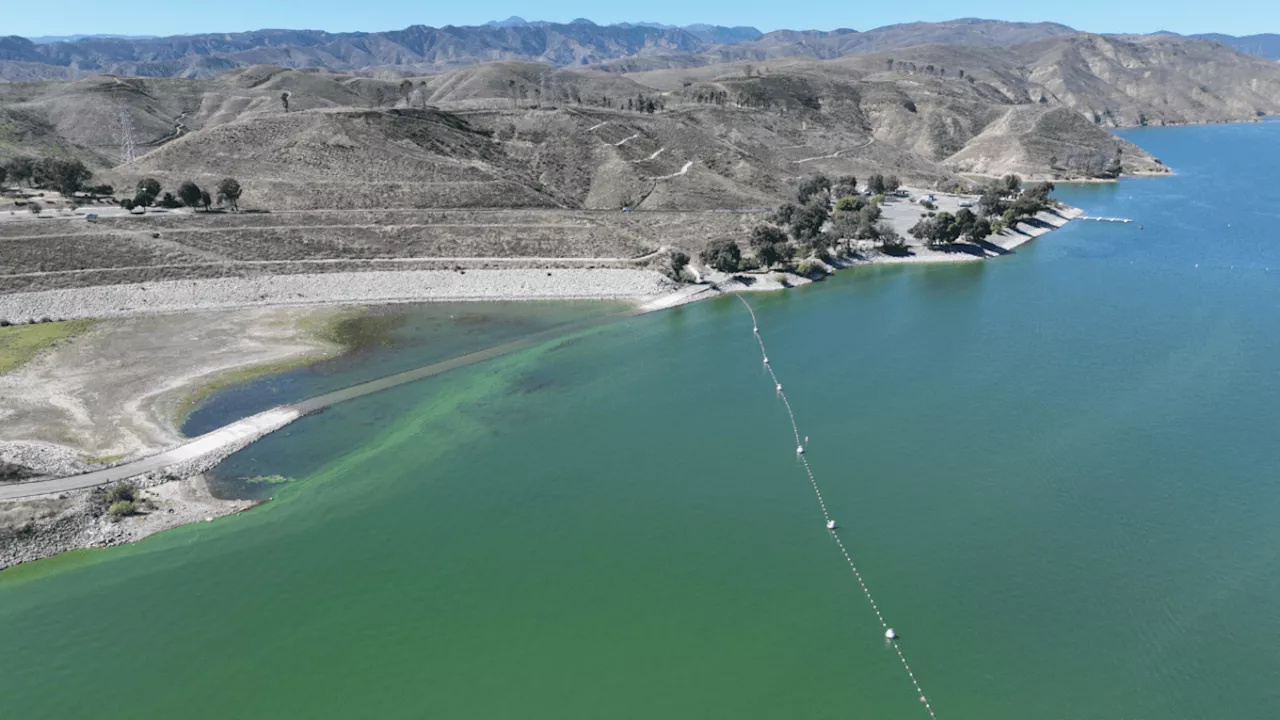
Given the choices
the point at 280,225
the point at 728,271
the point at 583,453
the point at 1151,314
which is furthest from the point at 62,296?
the point at 1151,314

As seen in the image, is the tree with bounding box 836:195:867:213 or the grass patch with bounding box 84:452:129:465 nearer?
the grass patch with bounding box 84:452:129:465

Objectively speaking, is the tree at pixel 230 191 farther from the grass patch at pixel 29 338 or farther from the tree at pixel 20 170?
the tree at pixel 20 170

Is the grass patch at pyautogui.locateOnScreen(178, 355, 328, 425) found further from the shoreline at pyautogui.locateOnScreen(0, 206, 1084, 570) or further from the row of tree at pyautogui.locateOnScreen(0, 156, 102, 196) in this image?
the row of tree at pyautogui.locateOnScreen(0, 156, 102, 196)

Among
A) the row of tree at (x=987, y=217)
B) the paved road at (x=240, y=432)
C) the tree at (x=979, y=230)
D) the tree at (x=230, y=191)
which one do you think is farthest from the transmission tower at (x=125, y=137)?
the tree at (x=979, y=230)

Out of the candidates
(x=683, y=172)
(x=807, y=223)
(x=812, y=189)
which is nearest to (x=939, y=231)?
(x=807, y=223)

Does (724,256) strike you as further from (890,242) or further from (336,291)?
(336,291)

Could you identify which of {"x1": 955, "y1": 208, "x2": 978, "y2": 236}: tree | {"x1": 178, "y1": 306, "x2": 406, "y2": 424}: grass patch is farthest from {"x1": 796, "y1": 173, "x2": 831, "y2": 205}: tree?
{"x1": 178, "y1": 306, "x2": 406, "y2": 424}: grass patch
